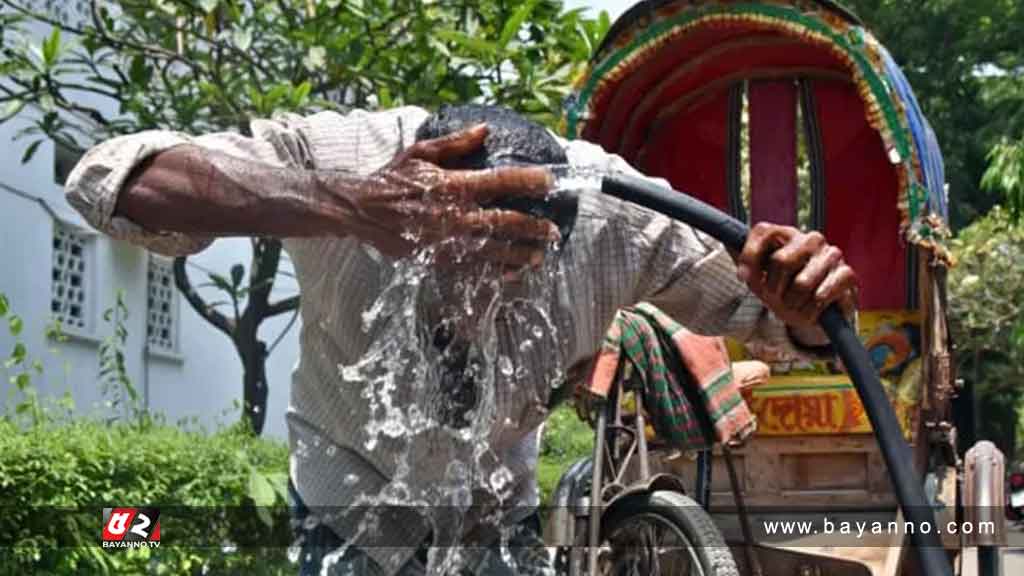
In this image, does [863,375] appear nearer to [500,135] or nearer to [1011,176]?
[500,135]

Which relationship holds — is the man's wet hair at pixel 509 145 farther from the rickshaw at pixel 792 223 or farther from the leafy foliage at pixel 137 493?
the leafy foliage at pixel 137 493

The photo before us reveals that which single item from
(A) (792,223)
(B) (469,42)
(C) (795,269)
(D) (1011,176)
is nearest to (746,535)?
(A) (792,223)

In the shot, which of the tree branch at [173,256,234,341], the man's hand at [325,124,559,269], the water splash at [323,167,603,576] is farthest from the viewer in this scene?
the tree branch at [173,256,234,341]

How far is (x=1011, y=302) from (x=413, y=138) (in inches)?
511

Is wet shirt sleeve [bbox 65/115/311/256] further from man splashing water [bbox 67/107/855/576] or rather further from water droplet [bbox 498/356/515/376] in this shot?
water droplet [bbox 498/356/515/376]

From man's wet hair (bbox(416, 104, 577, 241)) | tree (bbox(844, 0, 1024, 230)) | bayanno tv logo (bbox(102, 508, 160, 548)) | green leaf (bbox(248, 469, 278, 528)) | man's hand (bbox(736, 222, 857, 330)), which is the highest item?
tree (bbox(844, 0, 1024, 230))

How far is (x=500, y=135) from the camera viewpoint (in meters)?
2.26

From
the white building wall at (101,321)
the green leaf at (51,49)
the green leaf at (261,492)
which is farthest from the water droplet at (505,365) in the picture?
the white building wall at (101,321)

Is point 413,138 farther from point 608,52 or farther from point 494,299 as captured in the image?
point 608,52

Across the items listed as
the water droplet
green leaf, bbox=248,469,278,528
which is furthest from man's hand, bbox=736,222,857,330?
green leaf, bbox=248,469,278,528

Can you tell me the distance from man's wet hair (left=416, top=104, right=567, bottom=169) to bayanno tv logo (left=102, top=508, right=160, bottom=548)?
3.49m

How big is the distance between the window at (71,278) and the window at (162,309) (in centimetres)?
98

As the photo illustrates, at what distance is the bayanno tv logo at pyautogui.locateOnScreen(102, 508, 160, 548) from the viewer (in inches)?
218

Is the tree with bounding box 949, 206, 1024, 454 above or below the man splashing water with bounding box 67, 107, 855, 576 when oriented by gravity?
above
